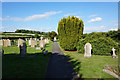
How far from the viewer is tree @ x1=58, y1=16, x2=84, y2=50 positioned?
15805mm

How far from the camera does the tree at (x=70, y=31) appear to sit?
51.9 feet

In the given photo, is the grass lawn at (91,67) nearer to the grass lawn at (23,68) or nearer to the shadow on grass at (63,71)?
the shadow on grass at (63,71)

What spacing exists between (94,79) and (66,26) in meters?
11.6

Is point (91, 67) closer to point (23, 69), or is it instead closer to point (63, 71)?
point (63, 71)

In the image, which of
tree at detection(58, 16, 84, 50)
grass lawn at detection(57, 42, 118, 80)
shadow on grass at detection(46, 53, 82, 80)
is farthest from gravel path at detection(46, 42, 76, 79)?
tree at detection(58, 16, 84, 50)

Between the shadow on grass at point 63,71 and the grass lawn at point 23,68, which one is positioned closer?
the shadow on grass at point 63,71

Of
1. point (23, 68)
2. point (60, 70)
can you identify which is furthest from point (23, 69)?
point (60, 70)


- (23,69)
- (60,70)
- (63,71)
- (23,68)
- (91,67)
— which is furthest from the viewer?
(91,67)

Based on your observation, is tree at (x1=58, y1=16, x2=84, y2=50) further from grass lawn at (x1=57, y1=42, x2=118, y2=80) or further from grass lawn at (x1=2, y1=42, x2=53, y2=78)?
grass lawn at (x1=2, y1=42, x2=53, y2=78)

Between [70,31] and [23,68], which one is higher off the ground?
[70,31]

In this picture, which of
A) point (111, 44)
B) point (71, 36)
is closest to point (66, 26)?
point (71, 36)

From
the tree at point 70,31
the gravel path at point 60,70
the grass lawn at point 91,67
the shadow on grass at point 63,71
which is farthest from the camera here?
the tree at point 70,31

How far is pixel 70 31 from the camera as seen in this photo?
52.5 feet

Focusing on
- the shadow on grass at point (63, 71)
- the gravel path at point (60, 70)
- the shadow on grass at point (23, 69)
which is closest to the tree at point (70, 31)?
the gravel path at point (60, 70)
